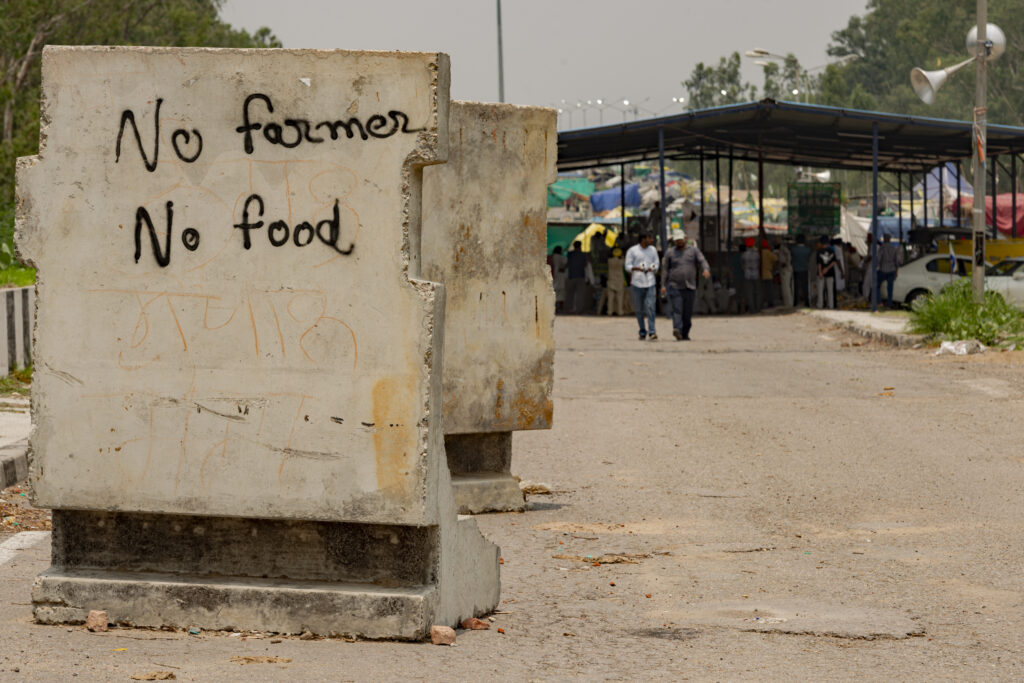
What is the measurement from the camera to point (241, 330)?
5.15 m

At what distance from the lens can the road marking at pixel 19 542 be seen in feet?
23.6

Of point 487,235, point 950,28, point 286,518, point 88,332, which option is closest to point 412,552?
point 286,518

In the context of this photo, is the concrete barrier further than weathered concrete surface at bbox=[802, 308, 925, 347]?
No

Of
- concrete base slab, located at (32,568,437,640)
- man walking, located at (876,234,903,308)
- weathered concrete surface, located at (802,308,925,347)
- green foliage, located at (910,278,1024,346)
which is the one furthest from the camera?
man walking, located at (876,234,903,308)

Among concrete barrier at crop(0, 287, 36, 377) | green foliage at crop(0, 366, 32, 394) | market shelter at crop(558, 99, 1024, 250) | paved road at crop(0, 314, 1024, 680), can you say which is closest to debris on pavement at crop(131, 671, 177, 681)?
paved road at crop(0, 314, 1024, 680)

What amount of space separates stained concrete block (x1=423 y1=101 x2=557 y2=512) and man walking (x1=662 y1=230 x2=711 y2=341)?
1392 centimetres

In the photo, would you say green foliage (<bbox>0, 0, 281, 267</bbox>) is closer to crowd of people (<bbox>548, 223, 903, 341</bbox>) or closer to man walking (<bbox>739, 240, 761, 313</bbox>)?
crowd of people (<bbox>548, 223, 903, 341</bbox>)

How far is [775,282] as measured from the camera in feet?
120

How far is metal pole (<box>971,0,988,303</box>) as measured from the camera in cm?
2231

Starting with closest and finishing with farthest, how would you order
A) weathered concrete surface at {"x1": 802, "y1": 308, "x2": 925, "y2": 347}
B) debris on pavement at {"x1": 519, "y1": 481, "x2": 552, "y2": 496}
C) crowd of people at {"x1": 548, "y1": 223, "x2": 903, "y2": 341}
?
debris on pavement at {"x1": 519, "y1": 481, "x2": 552, "y2": 496} → weathered concrete surface at {"x1": 802, "y1": 308, "x2": 925, "y2": 347} → crowd of people at {"x1": 548, "y1": 223, "x2": 903, "y2": 341}

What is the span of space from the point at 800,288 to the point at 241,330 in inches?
1271

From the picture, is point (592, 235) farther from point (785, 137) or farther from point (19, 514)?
point (19, 514)

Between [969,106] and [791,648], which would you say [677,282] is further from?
[969,106]

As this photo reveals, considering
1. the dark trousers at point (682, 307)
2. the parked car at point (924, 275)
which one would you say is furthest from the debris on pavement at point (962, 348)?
the parked car at point (924, 275)
